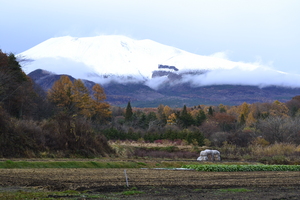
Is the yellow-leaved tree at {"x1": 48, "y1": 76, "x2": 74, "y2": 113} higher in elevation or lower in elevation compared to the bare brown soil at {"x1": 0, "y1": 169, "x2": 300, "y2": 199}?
higher

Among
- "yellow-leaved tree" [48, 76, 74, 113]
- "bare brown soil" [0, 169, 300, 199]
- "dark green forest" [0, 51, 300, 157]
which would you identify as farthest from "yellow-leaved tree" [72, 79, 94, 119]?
"bare brown soil" [0, 169, 300, 199]

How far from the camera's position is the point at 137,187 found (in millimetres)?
16641

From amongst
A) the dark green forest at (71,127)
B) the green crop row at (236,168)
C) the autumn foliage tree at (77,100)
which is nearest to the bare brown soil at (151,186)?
the green crop row at (236,168)

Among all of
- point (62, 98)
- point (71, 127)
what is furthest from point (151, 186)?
point (62, 98)

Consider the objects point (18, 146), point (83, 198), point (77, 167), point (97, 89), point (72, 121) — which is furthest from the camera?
point (97, 89)

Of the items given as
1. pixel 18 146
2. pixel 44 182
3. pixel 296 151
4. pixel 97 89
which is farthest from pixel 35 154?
pixel 97 89

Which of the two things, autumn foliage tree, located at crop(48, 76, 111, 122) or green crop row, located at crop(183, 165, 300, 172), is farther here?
autumn foliage tree, located at crop(48, 76, 111, 122)

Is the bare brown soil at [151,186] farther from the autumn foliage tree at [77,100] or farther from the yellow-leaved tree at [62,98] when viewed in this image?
the yellow-leaved tree at [62,98]

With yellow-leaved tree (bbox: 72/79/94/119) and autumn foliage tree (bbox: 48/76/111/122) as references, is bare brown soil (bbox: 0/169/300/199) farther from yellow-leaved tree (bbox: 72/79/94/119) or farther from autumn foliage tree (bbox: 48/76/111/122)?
yellow-leaved tree (bbox: 72/79/94/119)

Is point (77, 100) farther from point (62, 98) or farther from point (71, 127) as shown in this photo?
point (71, 127)

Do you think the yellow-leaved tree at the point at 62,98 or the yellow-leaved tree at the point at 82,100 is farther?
the yellow-leaved tree at the point at 82,100

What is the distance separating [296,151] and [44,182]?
3723cm

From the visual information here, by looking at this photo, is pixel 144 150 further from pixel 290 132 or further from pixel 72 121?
pixel 290 132

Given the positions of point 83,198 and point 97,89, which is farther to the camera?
point 97,89
